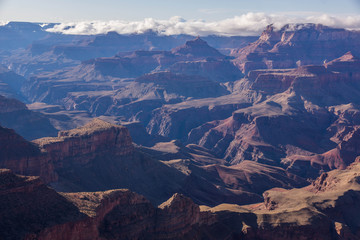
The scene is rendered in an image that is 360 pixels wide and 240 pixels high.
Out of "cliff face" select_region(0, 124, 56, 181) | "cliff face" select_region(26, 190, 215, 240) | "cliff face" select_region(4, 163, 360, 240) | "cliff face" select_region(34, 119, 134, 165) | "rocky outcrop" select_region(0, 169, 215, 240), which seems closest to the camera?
"rocky outcrop" select_region(0, 169, 215, 240)

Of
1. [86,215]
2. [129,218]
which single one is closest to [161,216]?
[129,218]

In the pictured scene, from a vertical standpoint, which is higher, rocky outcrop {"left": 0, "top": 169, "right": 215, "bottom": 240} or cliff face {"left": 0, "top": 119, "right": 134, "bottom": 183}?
rocky outcrop {"left": 0, "top": 169, "right": 215, "bottom": 240}

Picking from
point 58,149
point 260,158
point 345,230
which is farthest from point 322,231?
point 260,158

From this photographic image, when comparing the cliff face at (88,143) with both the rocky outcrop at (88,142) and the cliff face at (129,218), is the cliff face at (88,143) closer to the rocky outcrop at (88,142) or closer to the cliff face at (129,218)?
the rocky outcrop at (88,142)

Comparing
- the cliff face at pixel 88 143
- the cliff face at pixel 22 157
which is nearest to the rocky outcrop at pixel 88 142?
the cliff face at pixel 88 143

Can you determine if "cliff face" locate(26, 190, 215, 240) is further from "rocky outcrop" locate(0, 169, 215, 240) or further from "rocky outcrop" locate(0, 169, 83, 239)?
"rocky outcrop" locate(0, 169, 83, 239)

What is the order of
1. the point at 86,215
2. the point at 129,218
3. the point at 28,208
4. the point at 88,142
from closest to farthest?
the point at 28,208
the point at 86,215
the point at 129,218
the point at 88,142

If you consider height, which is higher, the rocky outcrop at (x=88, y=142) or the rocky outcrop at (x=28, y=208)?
the rocky outcrop at (x=28, y=208)

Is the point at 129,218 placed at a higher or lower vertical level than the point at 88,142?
higher

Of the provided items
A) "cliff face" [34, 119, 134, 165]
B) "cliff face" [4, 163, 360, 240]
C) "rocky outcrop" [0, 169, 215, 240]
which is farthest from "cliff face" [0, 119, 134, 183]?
"rocky outcrop" [0, 169, 215, 240]

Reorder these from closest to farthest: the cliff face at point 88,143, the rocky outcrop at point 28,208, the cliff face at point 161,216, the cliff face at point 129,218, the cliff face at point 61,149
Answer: the rocky outcrop at point 28,208 → the cliff face at point 161,216 → the cliff face at point 129,218 → the cliff face at point 61,149 → the cliff face at point 88,143

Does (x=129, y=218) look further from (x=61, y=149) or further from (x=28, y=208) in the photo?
(x=61, y=149)
